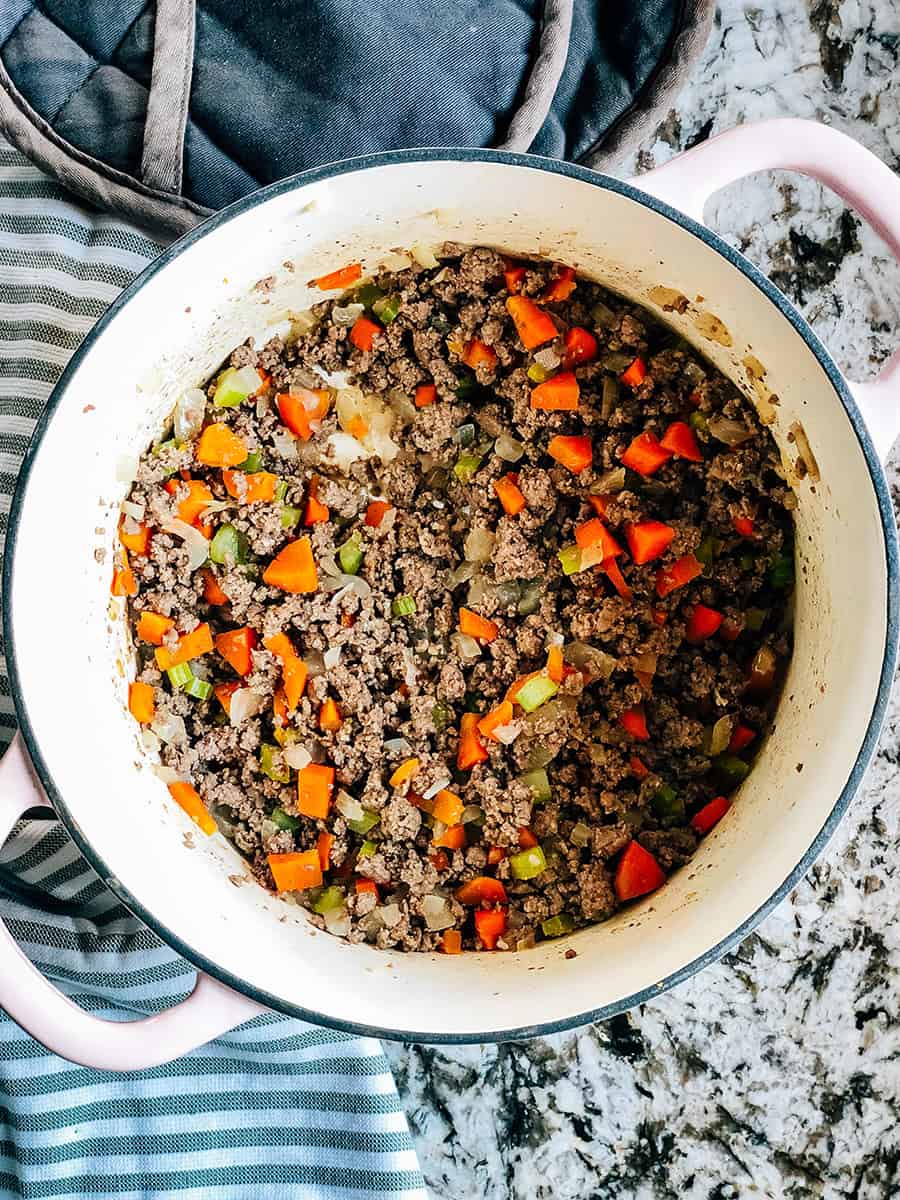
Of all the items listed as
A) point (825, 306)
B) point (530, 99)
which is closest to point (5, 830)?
point (530, 99)

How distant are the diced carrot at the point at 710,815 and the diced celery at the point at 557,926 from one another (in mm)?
141

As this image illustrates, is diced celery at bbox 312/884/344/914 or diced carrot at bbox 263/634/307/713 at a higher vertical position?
diced carrot at bbox 263/634/307/713

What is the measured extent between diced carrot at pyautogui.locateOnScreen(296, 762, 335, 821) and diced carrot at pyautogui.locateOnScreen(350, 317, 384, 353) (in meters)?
0.39

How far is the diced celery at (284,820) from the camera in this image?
3.62 feet

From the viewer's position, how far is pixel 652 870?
1064 millimetres

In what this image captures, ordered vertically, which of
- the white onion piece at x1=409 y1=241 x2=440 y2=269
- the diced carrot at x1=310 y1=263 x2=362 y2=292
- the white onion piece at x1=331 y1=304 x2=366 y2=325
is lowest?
the white onion piece at x1=409 y1=241 x2=440 y2=269

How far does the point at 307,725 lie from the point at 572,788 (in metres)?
0.25

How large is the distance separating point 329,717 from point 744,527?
408 millimetres

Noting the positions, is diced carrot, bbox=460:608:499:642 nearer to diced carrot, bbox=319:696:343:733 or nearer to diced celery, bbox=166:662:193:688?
diced carrot, bbox=319:696:343:733

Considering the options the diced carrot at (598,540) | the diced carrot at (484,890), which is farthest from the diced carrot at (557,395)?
the diced carrot at (484,890)

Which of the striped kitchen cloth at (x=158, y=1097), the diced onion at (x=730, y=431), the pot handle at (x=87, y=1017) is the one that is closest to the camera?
the pot handle at (x=87, y=1017)

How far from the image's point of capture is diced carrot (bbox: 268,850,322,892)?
3.59 feet

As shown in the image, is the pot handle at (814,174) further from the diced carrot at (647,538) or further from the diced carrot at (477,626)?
the diced carrot at (477,626)

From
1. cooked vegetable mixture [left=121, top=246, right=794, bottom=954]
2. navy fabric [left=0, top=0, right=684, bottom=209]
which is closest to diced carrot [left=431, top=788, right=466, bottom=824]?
A: cooked vegetable mixture [left=121, top=246, right=794, bottom=954]
